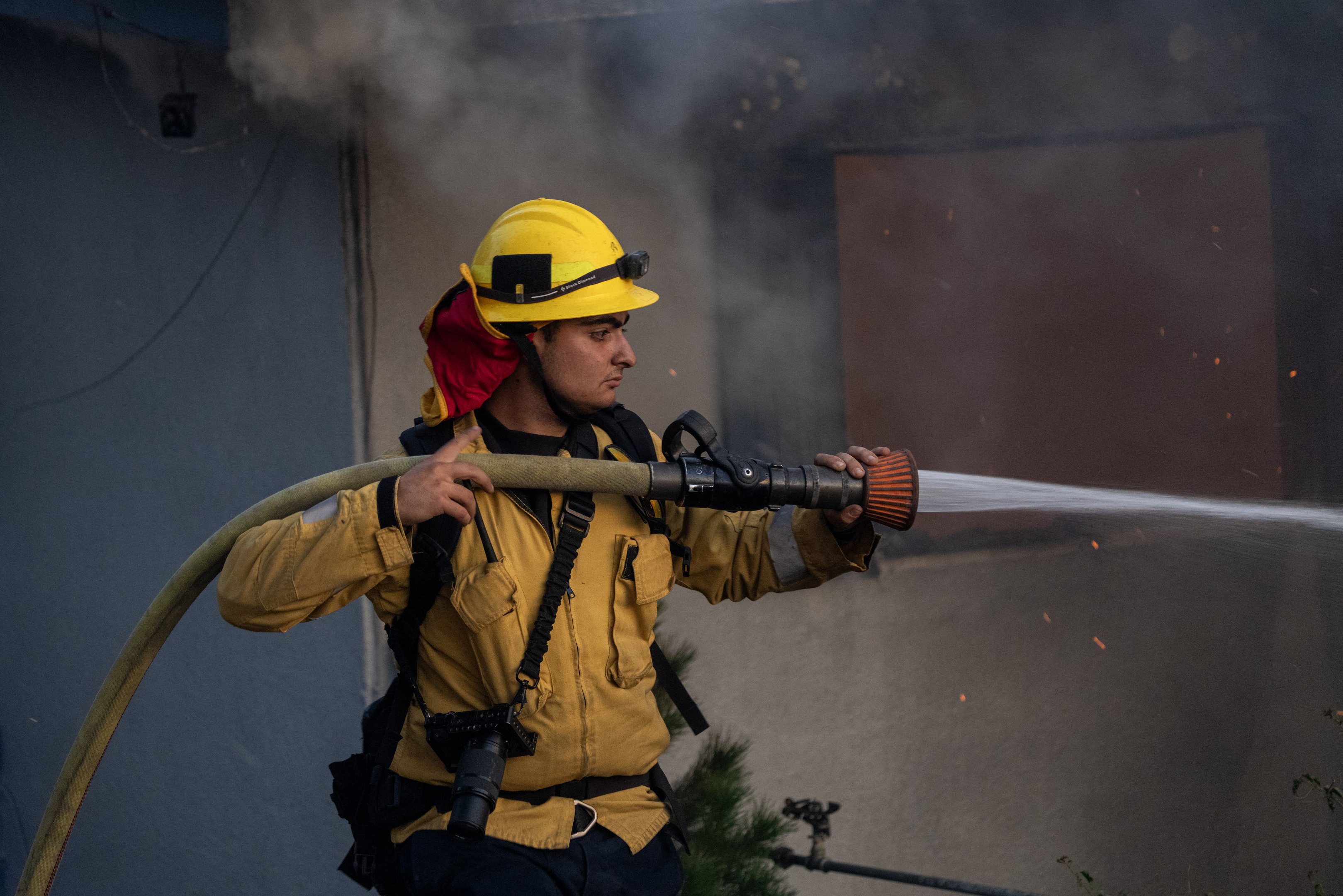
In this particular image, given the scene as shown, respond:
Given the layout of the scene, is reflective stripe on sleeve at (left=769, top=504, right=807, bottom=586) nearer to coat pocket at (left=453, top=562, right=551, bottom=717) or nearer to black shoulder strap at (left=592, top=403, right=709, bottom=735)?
black shoulder strap at (left=592, top=403, right=709, bottom=735)

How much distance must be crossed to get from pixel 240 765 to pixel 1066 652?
353 cm

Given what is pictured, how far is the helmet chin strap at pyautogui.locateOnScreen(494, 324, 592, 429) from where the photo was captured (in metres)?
2.56

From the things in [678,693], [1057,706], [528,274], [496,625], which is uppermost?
[528,274]

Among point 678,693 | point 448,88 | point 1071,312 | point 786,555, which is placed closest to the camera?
point 786,555

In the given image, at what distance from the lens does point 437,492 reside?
7.30 feet

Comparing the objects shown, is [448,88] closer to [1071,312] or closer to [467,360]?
[467,360]

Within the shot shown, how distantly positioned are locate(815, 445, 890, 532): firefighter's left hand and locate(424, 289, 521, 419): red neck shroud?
29.5 inches

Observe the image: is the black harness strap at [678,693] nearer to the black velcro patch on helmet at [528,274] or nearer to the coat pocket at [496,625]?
the coat pocket at [496,625]

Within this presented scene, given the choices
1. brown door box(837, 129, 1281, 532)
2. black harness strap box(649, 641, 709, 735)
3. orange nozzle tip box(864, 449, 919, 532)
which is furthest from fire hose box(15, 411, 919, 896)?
brown door box(837, 129, 1281, 532)

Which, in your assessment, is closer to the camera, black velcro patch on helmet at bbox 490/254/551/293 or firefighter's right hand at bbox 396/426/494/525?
firefighter's right hand at bbox 396/426/494/525

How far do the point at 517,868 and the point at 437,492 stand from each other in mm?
783

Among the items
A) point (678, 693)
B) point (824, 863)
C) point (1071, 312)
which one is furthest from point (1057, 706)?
point (678, 693)

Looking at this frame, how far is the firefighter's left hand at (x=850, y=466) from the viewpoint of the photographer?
2.53 metres

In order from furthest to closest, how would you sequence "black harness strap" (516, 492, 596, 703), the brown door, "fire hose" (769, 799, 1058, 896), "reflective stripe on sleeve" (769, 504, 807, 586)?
the brown door, "fire hose" (769, 799, 1058, 896), "reflective stripe on sleeve" (769, 504, 807, 586), "black harness strap" (516, 492, 596, 703)
